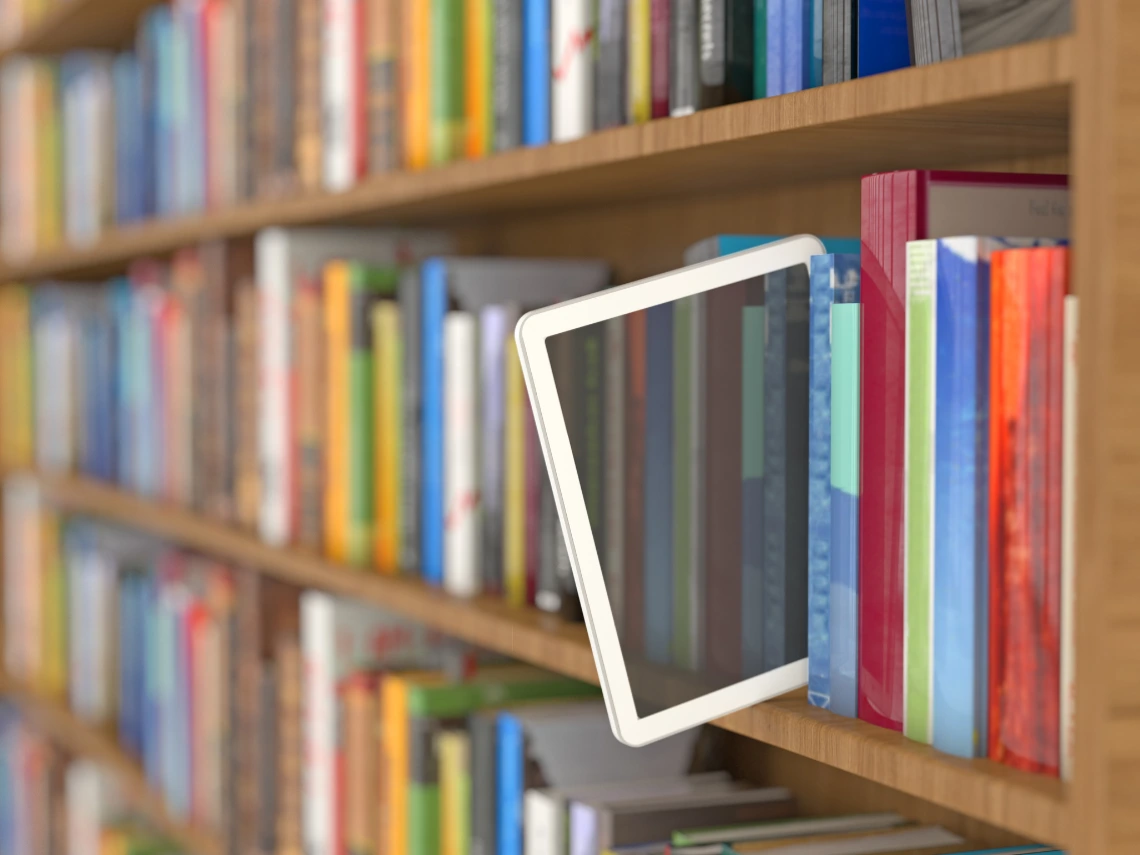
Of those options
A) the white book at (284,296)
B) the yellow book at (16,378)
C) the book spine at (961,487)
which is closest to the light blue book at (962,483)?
the book spine at (961,487)

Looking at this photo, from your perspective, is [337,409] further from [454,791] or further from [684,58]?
[684,58]

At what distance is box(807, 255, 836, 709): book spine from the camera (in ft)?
2.37

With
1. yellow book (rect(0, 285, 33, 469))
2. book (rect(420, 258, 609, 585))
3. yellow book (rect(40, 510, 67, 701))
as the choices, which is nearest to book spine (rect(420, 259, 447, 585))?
book (rect(420, 258, 609, 585))

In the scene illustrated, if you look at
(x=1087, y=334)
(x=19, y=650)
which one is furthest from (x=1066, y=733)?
(x=19, y=650)

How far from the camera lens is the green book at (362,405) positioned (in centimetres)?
128

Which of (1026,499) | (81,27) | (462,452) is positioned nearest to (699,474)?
(1026,499)

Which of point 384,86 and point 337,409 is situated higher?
point 384,86

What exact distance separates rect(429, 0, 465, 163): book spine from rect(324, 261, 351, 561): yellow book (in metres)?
0.18

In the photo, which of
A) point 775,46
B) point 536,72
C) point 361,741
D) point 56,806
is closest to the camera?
point 775,46

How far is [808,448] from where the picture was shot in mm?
755

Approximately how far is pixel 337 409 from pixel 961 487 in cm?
80

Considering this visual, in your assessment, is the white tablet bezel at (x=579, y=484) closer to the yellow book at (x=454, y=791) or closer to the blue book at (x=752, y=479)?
the blue book at (x=752, y=479)

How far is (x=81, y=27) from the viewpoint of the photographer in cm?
201

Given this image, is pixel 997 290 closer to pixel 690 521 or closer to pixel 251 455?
pixel 690 521
